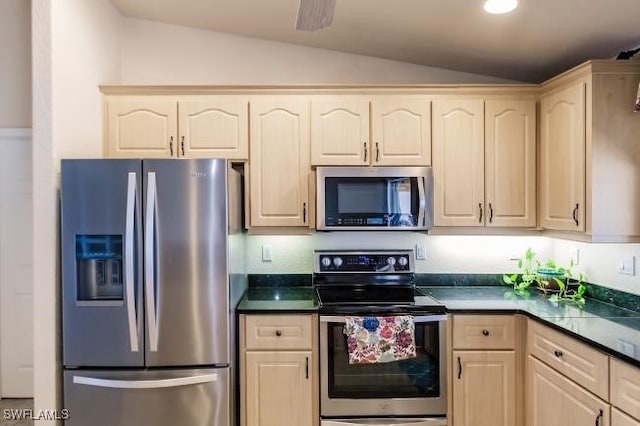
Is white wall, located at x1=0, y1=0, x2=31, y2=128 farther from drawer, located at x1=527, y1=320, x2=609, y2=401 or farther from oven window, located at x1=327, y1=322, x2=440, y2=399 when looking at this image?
drawer, located at x1=527, y1=320, x2=609, y2=401

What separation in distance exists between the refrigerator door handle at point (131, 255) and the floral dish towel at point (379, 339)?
1.10 m

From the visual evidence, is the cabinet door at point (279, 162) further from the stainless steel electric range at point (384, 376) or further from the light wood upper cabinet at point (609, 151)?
the light wood upper cabinet at point (609, 151)

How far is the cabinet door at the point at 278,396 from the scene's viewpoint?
2318 millimetres

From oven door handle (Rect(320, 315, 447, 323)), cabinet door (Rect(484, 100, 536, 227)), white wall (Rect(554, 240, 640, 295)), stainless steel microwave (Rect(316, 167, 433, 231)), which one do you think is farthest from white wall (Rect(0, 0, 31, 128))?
white wall (Rect(554, 240, 640, 295))

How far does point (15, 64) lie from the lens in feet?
9.85

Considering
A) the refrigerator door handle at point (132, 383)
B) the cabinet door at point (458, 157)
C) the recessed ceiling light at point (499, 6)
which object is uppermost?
the recessed ceiling light at point (499, 6)

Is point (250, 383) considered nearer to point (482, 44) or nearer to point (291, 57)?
point (291, 57)

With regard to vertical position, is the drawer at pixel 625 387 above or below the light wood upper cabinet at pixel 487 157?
below

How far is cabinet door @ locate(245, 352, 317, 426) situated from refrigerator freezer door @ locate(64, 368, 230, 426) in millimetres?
309

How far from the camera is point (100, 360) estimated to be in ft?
6.88

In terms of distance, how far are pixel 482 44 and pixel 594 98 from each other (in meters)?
0.70

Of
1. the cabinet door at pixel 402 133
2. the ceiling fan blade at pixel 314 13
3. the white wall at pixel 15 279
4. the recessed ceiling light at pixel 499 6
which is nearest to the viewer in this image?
the ceiling fan blade at pixel 314 13

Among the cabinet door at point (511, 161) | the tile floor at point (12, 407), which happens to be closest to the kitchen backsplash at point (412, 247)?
the cabinet door at point (511, 161)

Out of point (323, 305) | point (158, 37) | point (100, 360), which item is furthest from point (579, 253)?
point (158, 37)
